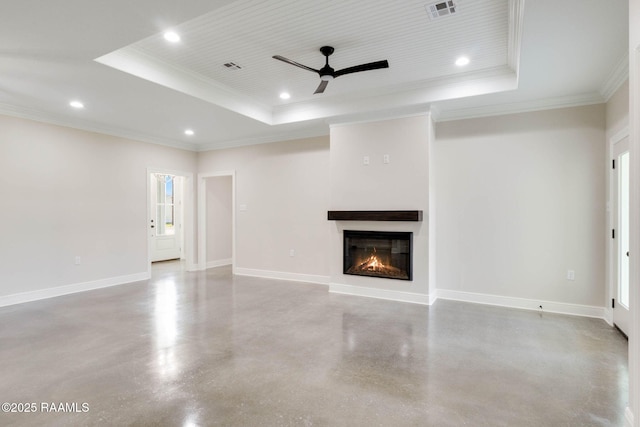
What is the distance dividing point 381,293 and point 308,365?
7.85ft

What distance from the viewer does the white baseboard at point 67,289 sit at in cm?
464

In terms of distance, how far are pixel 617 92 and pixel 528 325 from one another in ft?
9.07

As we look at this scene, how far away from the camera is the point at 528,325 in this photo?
3787 millimetres

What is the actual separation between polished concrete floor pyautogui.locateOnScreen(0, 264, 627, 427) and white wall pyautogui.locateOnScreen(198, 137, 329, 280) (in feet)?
5.42

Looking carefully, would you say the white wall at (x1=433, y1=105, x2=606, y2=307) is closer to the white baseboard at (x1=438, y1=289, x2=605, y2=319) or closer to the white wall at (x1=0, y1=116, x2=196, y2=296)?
the white baseboard at (x1=438, y1=289, x2=605, y2=319)

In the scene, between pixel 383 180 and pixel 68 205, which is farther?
pixel 68 205

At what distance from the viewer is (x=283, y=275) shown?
636 centimetres

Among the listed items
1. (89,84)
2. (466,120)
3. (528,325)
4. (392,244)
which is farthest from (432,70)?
(89,84)

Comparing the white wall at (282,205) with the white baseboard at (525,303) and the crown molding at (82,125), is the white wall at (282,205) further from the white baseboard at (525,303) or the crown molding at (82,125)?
the white baseboard at (525,303)

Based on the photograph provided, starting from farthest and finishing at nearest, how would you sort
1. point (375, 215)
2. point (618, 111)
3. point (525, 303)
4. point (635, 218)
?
point (375, 215) < point (525, 303) < point (618, 111) < point (635, 218)

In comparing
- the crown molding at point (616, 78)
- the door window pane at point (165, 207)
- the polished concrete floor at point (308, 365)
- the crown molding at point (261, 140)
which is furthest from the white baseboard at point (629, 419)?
the door window pane at point (165, 207)

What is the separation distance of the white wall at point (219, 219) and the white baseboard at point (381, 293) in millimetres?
3677

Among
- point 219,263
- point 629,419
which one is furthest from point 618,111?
point 219,263

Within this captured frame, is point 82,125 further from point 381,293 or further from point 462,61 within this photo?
point 462,61
